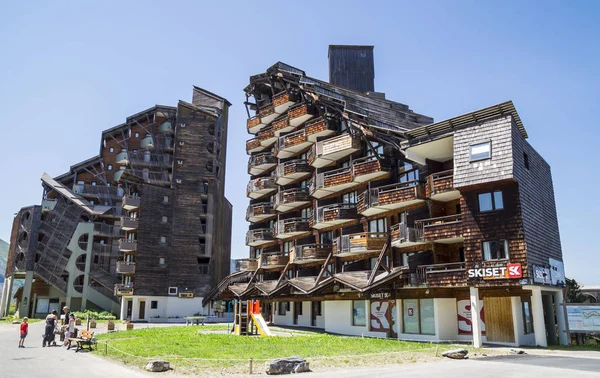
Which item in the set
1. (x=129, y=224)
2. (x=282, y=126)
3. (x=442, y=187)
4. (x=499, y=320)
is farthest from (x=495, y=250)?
(x=129, y=224)

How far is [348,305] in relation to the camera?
38594 mm

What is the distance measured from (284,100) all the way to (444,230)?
2740 cm

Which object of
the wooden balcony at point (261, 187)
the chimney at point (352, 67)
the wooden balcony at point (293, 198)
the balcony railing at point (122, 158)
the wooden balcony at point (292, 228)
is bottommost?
the wooden balcony at point (292, 228)

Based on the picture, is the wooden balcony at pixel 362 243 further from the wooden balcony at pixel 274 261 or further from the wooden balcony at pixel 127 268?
the wooden balcony at pixel 127 268

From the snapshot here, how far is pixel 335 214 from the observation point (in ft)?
134

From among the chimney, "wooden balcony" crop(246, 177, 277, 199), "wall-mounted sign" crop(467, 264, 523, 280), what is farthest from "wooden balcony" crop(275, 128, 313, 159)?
"wall-mounted sign" crop(467, 264, 523, 280)

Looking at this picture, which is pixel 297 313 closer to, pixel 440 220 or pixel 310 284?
pixel 310 284

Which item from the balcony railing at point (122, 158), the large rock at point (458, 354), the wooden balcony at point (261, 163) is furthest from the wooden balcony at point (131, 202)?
the large rock at point (458, 354)

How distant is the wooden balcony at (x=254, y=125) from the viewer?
57312 mm

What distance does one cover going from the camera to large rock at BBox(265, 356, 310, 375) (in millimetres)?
17141

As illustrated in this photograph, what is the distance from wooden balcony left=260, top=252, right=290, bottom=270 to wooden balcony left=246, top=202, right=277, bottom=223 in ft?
16.9

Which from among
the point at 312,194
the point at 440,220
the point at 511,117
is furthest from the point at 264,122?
the point at 511,117

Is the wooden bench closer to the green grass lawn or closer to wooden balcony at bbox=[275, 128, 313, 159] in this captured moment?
the green grass lawn

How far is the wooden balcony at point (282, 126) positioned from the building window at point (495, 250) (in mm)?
28227
